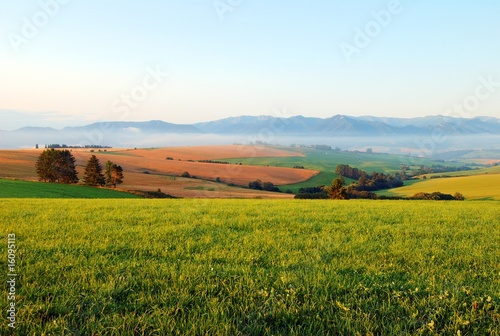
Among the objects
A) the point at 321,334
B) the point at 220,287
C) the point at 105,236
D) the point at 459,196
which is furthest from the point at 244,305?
the point at 459,196

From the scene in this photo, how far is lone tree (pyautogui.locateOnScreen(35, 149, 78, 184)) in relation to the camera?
244 ft

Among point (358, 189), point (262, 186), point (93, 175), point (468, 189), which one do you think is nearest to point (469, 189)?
point (468, 189)

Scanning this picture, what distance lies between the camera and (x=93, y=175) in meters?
78.0

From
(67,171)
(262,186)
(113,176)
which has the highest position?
(67,171)

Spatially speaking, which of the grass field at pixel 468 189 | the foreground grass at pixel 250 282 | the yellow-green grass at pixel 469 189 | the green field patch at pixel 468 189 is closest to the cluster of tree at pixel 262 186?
the grass field at pixel 468 189

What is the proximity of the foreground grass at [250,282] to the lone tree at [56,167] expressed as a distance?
75.4m

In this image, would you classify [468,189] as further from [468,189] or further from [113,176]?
[113,176]

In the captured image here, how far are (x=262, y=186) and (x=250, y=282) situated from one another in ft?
277

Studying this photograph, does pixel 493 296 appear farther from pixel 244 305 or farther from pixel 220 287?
pixel 220 287

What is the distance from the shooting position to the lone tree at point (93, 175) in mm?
77550

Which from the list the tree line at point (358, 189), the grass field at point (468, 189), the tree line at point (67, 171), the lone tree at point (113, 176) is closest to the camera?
the tree line at point (358, 189)

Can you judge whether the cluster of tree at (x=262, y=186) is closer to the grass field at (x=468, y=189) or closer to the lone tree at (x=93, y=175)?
the grass field at (x=468, y=189)

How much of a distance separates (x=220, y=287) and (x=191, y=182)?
81.5 m

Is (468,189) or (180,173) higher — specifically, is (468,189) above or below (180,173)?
below
